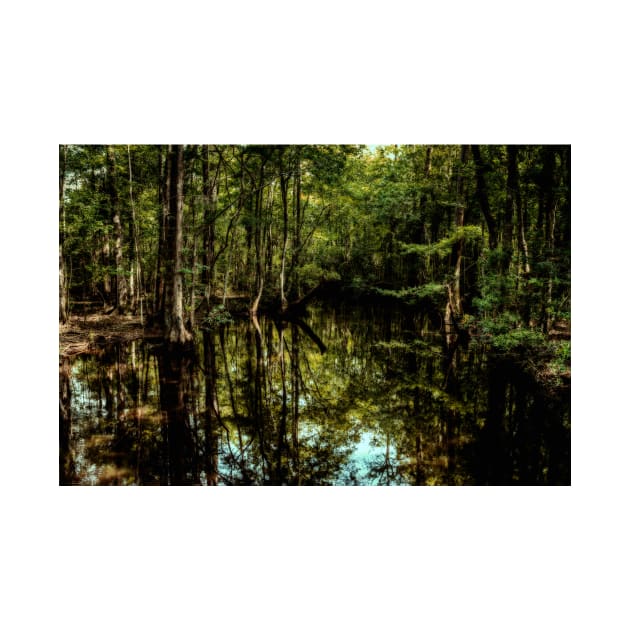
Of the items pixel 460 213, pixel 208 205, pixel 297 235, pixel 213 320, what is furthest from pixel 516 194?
pixel 297 235

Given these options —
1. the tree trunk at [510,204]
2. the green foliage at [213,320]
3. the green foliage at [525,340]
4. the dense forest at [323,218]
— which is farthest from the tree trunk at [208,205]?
the green foliage at [525,340]

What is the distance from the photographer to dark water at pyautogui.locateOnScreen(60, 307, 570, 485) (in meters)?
5.19

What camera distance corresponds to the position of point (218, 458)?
546 cm

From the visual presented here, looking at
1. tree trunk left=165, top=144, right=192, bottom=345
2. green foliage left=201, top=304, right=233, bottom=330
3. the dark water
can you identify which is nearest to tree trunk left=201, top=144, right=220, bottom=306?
green foliage left=201, top=304, right=233, bottom=330

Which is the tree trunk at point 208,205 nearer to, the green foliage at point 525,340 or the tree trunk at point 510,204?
the tree trunk at point 510,204

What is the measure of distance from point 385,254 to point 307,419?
17.5 metres

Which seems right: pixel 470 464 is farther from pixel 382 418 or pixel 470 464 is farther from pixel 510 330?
pixel 510 330

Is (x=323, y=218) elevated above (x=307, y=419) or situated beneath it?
elevated above

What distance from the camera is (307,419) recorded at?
688 centimetres

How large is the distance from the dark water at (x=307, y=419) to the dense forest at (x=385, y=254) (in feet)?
0.31

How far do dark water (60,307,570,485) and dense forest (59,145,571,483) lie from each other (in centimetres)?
10

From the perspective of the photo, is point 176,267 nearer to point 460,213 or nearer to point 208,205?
point 208,205

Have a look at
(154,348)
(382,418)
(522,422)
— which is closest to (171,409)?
(382,418)
